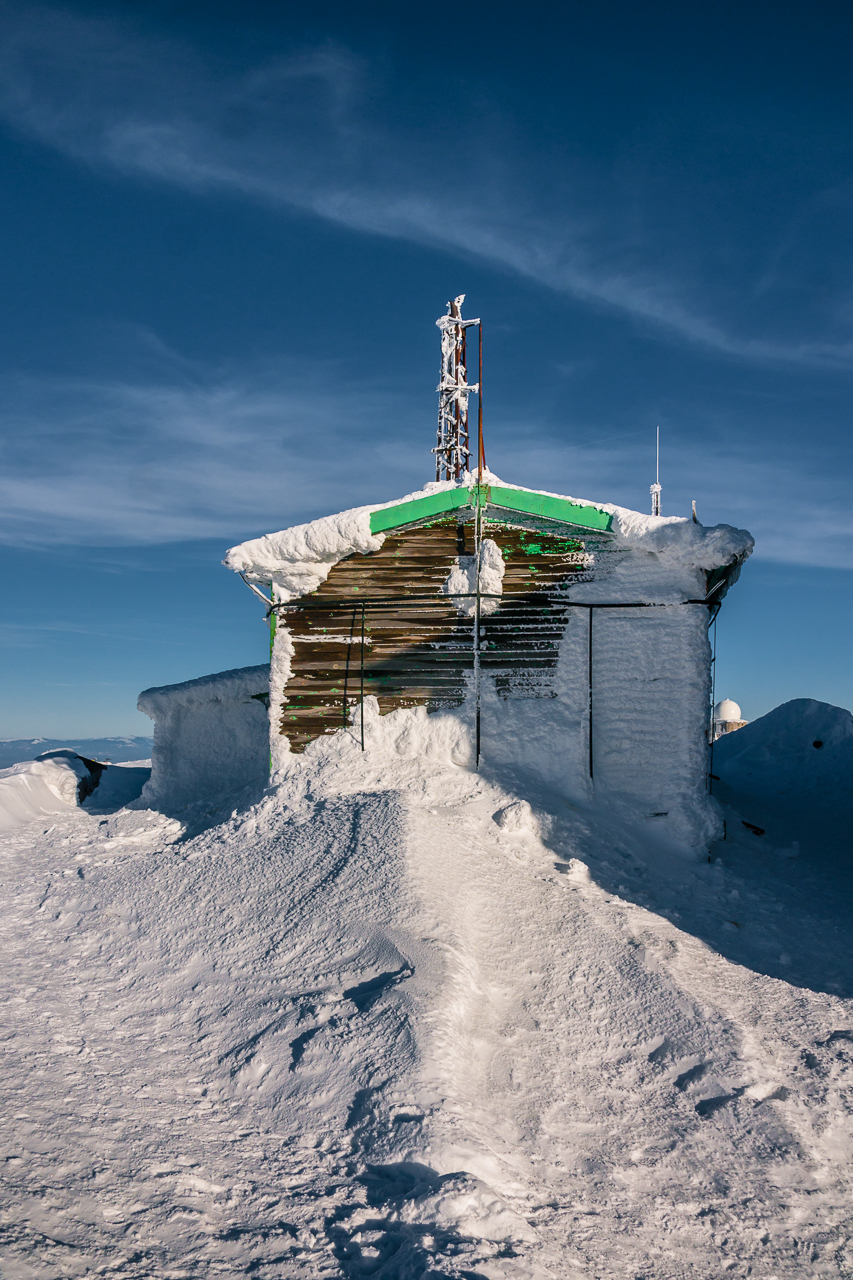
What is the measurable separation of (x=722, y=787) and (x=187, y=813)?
998 centimetres

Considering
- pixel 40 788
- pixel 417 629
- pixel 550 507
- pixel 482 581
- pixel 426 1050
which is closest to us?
pixel 426 1050

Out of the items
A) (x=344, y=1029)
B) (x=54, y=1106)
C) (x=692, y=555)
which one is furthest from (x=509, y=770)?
(x=54, y=1106)

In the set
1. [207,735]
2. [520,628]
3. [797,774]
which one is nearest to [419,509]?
[520,628]

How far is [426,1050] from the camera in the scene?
4.92m

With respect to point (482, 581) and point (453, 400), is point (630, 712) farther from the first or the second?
point (453, 400)

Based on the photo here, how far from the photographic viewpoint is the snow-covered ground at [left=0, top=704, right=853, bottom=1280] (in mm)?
3713

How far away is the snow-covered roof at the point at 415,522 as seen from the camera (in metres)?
9.59

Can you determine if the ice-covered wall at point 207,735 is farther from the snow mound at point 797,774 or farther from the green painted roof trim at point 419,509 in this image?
the snow mound at point 797,774

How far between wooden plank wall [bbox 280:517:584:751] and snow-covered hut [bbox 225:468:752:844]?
0.06 feet

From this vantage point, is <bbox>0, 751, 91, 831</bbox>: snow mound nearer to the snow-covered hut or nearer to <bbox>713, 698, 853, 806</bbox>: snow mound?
the snow-covered hut

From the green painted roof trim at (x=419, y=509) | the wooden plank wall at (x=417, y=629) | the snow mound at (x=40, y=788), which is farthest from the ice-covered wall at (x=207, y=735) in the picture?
the green painted roof trim at (x=419, y=509)

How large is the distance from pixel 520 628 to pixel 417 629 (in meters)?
1.31

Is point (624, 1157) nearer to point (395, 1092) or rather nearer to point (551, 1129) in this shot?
point (551, 1129)

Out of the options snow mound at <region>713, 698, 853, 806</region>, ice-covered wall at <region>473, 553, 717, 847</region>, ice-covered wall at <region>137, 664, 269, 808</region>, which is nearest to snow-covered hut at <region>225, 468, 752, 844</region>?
ice-covered wall at <region>473, 553, 717, 847</region>
